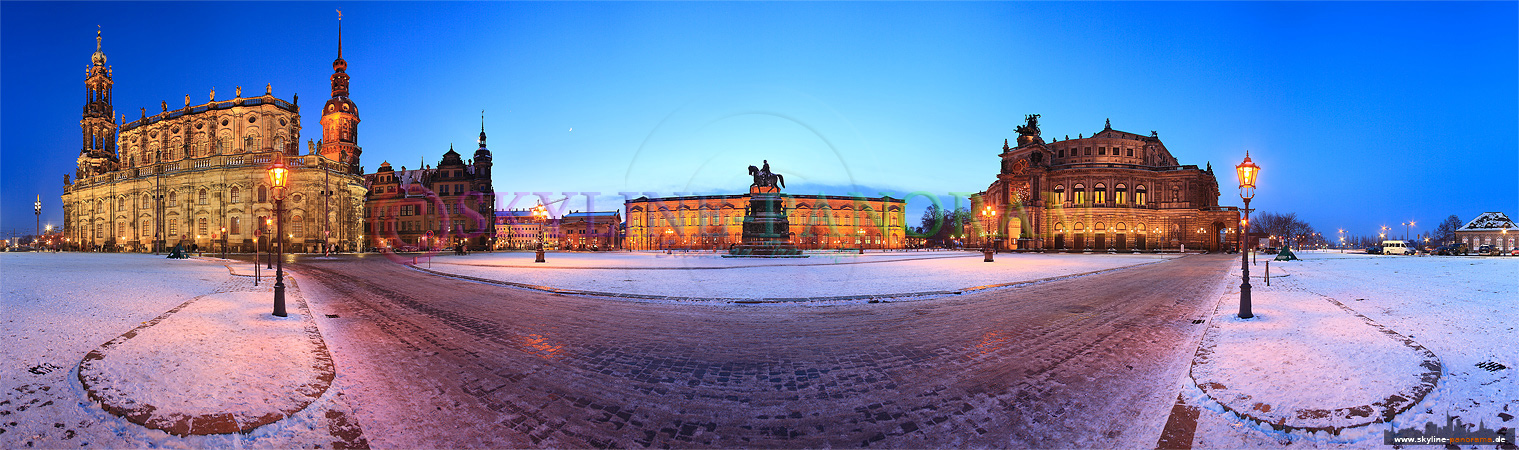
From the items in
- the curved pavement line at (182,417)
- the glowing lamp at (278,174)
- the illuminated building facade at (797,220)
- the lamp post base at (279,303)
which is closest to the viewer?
the curved pavement line at (182,417)

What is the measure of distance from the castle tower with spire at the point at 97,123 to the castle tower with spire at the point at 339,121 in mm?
34403

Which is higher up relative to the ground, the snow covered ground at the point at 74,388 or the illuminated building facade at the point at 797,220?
the illuminated building facade at the point at 797,220

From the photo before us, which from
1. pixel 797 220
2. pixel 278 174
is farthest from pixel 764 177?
pixel 797 220

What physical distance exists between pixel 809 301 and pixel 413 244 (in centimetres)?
7940

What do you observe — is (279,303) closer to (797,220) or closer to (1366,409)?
(1366,409)

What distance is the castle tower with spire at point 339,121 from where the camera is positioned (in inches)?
2950

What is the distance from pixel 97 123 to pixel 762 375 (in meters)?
121

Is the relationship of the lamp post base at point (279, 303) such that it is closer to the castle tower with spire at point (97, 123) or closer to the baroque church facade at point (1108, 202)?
the baroque church facade at point (1108, 202)

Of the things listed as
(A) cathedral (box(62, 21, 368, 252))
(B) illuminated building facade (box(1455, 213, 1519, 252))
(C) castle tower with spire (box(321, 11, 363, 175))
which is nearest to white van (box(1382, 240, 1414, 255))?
(B) illuminated building facade (box(1455, 213, 1519, 252))

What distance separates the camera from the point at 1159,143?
7538 cm

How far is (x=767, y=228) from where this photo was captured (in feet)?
136

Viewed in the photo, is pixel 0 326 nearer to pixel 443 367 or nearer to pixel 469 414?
pixel 443 367

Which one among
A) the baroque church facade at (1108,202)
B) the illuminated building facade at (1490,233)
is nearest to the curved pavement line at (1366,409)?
the baroque church facade at (1108,202)

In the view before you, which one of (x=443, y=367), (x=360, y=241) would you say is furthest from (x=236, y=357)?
(x=360, y=241)
